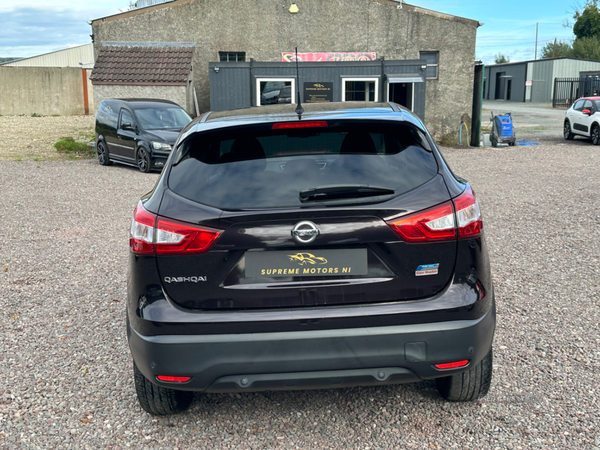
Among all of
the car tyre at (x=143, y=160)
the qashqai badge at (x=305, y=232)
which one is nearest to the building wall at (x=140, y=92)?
the car tyre at (x=143, y=160)

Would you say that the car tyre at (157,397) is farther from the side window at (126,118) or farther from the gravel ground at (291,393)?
the side window at (126,118)

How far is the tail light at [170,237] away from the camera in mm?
2781

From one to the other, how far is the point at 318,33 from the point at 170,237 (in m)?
21.3

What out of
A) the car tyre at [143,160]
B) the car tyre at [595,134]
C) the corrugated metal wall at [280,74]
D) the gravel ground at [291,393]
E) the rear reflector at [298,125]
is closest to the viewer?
the rear reflector at [298,125]

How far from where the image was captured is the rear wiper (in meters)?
2.84

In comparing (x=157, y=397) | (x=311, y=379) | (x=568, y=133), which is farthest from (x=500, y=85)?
(x=311, y=379)

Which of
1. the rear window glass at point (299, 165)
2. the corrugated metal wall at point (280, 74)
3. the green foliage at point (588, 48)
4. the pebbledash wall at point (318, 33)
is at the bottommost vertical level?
the rear window glass at point (299, 165)

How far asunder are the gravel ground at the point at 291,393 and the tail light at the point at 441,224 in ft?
3.47

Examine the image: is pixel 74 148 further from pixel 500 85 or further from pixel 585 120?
pixel 500 85

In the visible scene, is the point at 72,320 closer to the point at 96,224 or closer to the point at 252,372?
the point at 252,372

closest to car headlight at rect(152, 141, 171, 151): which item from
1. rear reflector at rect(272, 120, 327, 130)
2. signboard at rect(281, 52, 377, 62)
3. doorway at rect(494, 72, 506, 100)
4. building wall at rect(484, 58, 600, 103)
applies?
signboard at rect(281, 52, 377, 62)

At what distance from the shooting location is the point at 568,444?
303 cm

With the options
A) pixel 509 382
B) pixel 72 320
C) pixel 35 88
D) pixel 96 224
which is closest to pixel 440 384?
pixel 509 382

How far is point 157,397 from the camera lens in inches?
131
